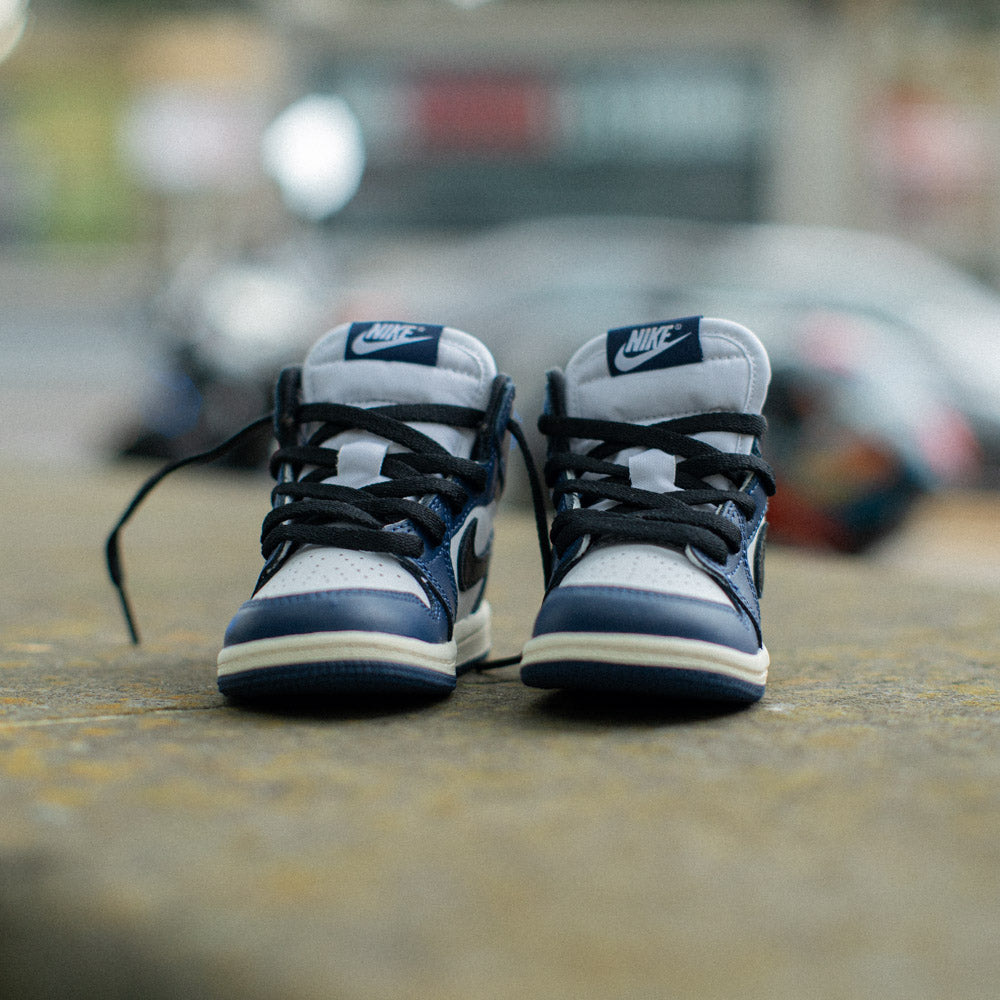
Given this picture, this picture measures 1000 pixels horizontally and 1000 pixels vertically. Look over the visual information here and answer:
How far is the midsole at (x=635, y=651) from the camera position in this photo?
1341mm

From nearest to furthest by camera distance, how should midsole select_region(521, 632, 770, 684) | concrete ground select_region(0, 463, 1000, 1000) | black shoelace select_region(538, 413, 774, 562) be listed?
concrete ground select_region(0, 463, 1000, 1000) < midsole select_region(521, 632, 770, 684) < black shoelace select_region(538, 413, 774, 562)

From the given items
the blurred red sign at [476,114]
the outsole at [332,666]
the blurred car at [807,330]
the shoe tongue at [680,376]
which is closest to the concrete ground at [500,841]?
the outsole at [332,666]

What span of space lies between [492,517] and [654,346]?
335 mm

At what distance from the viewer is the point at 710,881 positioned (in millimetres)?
949

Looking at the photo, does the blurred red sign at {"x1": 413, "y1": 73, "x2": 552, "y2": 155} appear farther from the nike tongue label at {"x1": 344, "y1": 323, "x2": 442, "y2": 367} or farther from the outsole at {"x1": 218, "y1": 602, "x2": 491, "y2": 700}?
the outsole at {"x1": 218, "y1": 602, "x2": 491, "y2": 700}

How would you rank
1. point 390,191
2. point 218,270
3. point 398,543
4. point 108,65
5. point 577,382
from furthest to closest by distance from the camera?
point 108,65 < point 390,191 < point 218,270 < point 577,382 < point 398,543

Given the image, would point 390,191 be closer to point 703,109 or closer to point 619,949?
point 703,109

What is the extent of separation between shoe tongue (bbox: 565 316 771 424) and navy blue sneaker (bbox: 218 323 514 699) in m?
0.15

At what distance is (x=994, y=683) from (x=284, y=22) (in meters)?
16.6

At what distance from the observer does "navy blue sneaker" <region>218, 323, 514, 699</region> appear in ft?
4.56

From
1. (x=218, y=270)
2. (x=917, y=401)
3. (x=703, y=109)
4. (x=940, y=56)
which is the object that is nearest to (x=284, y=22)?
(x=703, y=109)
